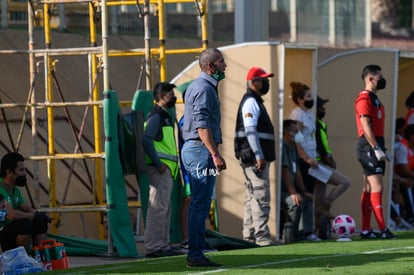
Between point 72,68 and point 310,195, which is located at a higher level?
point 72,68

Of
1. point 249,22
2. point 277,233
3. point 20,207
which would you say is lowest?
point 277,233

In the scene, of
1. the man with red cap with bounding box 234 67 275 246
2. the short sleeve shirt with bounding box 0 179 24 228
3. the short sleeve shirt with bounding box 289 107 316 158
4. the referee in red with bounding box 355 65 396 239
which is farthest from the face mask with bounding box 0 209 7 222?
the short sleeve shirt with bounding box 289 107 316 158

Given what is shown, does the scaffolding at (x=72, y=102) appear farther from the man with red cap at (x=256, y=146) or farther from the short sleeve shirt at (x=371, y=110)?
the short sleeve shirt at (x=371, y=110)

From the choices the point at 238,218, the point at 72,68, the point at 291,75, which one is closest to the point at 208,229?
the point at 238,218

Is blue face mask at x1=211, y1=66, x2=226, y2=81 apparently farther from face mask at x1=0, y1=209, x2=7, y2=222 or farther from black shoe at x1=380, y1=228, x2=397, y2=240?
black shoe at x1=380, y1=228, x2=397, y2=240

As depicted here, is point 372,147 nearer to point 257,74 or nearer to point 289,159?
point 289,159

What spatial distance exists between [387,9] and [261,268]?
100 feet

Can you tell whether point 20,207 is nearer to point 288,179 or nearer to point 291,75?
point 288,179

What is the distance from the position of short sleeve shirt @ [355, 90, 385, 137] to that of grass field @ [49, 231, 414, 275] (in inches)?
55.2

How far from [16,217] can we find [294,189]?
14.9ft

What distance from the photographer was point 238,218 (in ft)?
56.0

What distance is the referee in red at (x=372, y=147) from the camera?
15484mm

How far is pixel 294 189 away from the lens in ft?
54.6

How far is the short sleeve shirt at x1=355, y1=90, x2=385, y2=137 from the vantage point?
15.5 m
